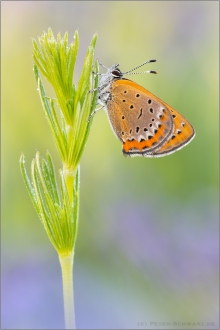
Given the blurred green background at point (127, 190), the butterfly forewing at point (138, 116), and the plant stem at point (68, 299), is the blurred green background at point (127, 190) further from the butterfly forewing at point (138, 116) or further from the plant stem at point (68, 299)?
the plant stem at point (68, 299)

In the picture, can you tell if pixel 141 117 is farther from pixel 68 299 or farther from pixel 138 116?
pixel 68 299

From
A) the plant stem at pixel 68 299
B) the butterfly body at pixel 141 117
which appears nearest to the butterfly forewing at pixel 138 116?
the butterfly body at pixel 141 117

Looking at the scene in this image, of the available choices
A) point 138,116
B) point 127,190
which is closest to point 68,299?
point 138,116

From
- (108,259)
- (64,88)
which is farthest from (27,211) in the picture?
(64,88)

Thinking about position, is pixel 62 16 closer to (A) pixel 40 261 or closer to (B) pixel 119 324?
(A) pixel 40 261

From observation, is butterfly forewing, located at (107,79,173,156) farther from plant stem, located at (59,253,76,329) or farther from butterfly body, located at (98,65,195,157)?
plant stem, located at (59,253,76,329)
